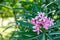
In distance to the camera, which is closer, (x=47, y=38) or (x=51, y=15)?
(x=47, y=38)

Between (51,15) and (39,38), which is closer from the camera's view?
(39,38)

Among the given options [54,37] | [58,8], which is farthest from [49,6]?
[54,37]

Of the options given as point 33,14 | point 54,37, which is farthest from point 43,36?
point 33,14

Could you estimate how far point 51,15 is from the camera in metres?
2.79

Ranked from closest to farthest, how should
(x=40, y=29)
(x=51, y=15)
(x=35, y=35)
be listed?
1. (x=40, y=29)
2. (x=35, y=35)
3. (x=51, y=15)

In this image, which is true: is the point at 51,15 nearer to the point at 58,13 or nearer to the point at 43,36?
the point at 58,13

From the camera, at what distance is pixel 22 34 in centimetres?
244

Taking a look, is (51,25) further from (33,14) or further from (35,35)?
(33,14)

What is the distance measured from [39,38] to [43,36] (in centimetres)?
7

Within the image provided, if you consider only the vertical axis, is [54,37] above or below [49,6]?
below

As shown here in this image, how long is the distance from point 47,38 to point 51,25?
12cm

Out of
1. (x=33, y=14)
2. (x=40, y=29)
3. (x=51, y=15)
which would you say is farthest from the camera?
(x=51, y=15)

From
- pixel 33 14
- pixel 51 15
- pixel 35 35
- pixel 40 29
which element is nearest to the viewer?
pixel 40 29

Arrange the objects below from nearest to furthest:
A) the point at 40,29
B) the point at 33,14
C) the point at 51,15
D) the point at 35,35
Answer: the point at 40,29 → the point at 35,35 → the point at 33,14 → the point at 51,15
